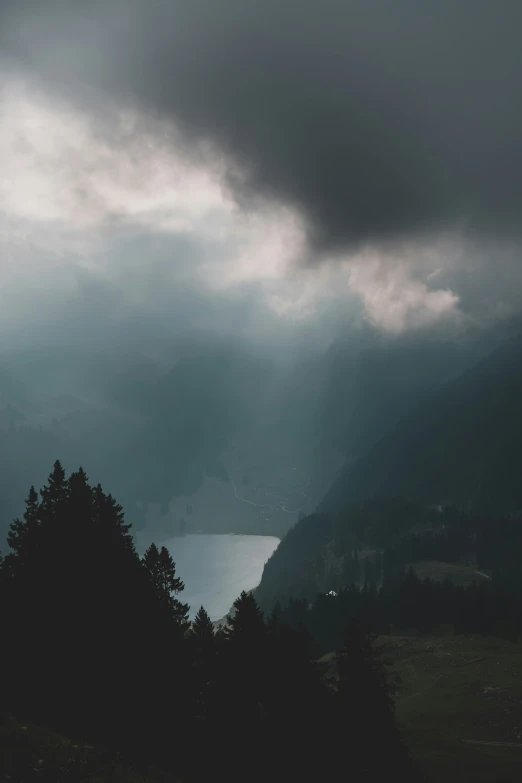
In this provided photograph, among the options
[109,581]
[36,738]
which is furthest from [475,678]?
[36,738]

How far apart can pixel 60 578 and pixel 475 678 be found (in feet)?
245

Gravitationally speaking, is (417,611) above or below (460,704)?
above

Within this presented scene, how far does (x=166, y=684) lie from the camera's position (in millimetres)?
39094

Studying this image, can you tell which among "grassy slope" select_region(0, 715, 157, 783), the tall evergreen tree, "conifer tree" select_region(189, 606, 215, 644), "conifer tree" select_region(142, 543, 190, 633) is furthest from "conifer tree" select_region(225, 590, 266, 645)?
"conifer tree" select_region(189, 606, 215, 644)

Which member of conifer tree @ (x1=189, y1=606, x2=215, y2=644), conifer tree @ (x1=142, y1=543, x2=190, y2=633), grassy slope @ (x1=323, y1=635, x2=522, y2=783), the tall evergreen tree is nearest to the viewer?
the tall evergreen tree

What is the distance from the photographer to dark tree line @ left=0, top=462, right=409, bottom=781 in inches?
1340

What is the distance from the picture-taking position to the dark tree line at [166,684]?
1340 inches

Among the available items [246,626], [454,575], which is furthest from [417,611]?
[246,626]

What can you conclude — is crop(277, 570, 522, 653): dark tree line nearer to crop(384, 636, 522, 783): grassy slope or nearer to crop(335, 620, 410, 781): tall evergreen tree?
crop(384, 636, 522, 783): grassy slope

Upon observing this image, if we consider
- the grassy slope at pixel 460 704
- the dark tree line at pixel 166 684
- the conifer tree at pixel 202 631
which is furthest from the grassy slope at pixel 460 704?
the conifer tree at pixel 202 631

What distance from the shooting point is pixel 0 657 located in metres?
35.8

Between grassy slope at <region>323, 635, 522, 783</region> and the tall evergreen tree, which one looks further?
grassy slope at <region>323, 635, 522, 783</region>

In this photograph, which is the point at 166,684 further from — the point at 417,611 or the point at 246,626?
the point at 417,611

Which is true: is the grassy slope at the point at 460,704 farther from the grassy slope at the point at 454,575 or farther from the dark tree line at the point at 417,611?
the grassy slope at the point at 454,575
